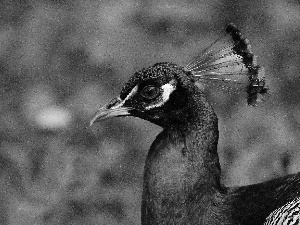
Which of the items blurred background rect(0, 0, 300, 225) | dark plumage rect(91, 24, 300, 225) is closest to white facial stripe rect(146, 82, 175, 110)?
dark plumage rect(91, 24, 300, 225)

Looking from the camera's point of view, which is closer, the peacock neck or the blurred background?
the peacock neck

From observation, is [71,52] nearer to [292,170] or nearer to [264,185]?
[292,170]

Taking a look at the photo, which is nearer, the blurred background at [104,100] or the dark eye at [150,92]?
the dark eye at [150,92]

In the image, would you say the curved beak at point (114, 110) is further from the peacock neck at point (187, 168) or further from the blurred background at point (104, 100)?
the blurred background at point (104, 100)

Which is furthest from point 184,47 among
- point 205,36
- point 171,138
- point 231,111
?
point 171,138

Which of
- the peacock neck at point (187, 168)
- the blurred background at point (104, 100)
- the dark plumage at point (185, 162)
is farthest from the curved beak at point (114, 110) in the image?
the blurred background at point (104, 100)

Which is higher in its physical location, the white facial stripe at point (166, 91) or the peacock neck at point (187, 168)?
the white facial stripe at point (166, 91)

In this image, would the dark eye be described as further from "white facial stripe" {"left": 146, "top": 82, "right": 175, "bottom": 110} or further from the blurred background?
the blurred background
